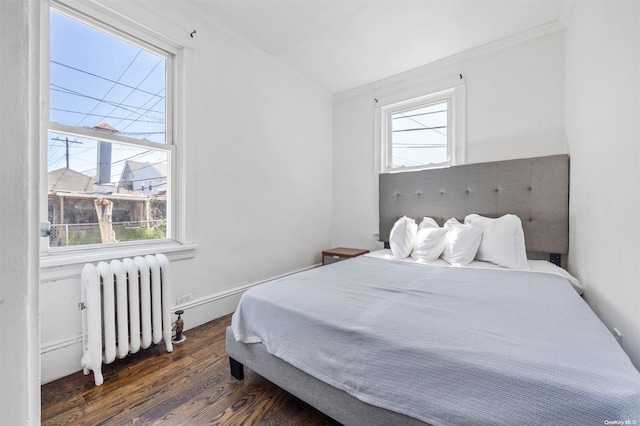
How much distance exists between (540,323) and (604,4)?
5.90 feet

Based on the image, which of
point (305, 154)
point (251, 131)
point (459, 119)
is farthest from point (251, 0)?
point (459, 119)

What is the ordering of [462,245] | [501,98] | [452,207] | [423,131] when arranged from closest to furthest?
[462,245], [501,98], [452,207], [423,131]

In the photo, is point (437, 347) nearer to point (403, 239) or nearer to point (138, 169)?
point (403, 239)

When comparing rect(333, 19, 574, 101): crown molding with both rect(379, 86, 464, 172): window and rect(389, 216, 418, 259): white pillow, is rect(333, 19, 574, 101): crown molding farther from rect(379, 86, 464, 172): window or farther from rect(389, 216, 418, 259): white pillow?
rect(389, 216, 418, 259): white pillow

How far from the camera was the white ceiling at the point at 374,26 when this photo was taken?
2.23 metres

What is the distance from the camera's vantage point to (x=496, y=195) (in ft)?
8.57

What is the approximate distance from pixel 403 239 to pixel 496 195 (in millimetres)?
997

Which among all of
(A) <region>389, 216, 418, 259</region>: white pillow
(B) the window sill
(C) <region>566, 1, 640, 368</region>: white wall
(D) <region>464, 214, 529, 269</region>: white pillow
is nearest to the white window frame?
(B) the window sill

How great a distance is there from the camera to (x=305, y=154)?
11.6 feet

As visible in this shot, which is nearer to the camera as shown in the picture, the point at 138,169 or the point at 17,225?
the point at 17,225

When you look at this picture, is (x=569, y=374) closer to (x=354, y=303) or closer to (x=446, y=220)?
(x=354, y=303)

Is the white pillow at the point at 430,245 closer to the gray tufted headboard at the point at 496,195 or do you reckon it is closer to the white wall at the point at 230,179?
the gray tufted headboard at the point at 496,195

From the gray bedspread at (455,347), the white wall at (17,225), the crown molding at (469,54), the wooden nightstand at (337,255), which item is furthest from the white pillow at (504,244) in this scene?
the white wall at (17,225)

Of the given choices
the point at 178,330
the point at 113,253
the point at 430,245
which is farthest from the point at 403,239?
the point at 113,253
